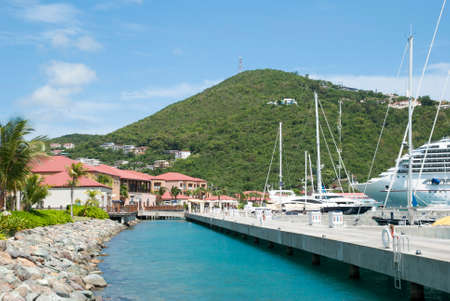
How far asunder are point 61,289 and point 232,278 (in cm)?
863

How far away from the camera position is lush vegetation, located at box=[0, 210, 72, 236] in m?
22.1

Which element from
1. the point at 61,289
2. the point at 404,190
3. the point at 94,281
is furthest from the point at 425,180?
the point at 61,289

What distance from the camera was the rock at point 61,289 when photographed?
14.0m

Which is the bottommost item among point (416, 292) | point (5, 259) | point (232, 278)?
point (232, 278)

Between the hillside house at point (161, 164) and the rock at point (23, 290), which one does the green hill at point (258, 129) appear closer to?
the hillside house at point (161, 164)

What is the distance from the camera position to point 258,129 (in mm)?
127875

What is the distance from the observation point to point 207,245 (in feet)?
120

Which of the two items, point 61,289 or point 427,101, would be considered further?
point 427,101

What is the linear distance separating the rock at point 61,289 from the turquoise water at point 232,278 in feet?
7.30

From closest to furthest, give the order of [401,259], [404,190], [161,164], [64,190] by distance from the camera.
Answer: [401,259] < [64,190] < [404,190] < [161,164]

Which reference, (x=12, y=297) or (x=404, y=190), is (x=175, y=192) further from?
(x=12, y=297)

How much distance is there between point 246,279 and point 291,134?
96.9m

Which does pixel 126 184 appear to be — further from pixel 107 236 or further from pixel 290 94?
pixel 290 94

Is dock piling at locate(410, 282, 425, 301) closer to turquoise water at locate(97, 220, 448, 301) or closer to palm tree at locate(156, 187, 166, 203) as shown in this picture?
turquoise water at locate(97, 220, 448, 301)
